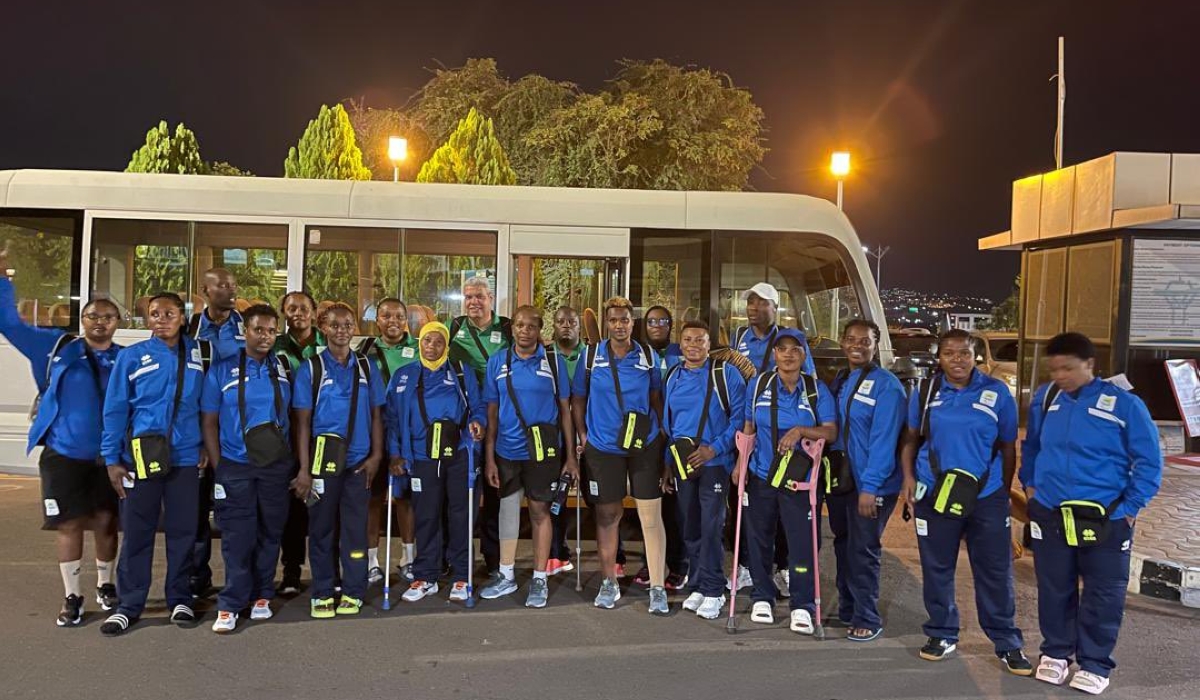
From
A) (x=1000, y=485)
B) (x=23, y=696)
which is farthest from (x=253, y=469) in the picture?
(x=1000, y=485)

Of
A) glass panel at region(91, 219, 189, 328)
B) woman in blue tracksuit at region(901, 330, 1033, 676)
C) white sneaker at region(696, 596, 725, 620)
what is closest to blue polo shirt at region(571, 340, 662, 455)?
white sneaker at region(696, 596, 725, 620)

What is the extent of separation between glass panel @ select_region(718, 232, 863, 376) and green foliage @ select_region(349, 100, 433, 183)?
2206cm

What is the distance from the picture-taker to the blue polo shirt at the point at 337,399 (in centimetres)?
492

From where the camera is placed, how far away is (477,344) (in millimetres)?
5781

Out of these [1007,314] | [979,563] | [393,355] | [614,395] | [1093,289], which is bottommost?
[979,563]

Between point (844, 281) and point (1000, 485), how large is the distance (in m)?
2.98

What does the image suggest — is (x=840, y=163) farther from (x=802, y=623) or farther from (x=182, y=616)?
(x=182, y=616)

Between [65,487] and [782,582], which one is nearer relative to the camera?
[65,487]

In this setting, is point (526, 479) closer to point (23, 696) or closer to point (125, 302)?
point (23, 696)

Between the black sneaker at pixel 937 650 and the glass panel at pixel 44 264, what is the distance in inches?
260

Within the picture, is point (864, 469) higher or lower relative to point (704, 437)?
lower

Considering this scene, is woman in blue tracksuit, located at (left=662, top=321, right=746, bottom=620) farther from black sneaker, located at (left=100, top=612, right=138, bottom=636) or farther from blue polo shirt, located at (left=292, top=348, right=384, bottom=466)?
black sneaker, located at (left=100, top=612, right=138, bottom=636)

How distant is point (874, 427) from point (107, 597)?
15.2ft

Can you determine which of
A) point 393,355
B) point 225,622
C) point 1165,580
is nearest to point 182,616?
point 225,622
